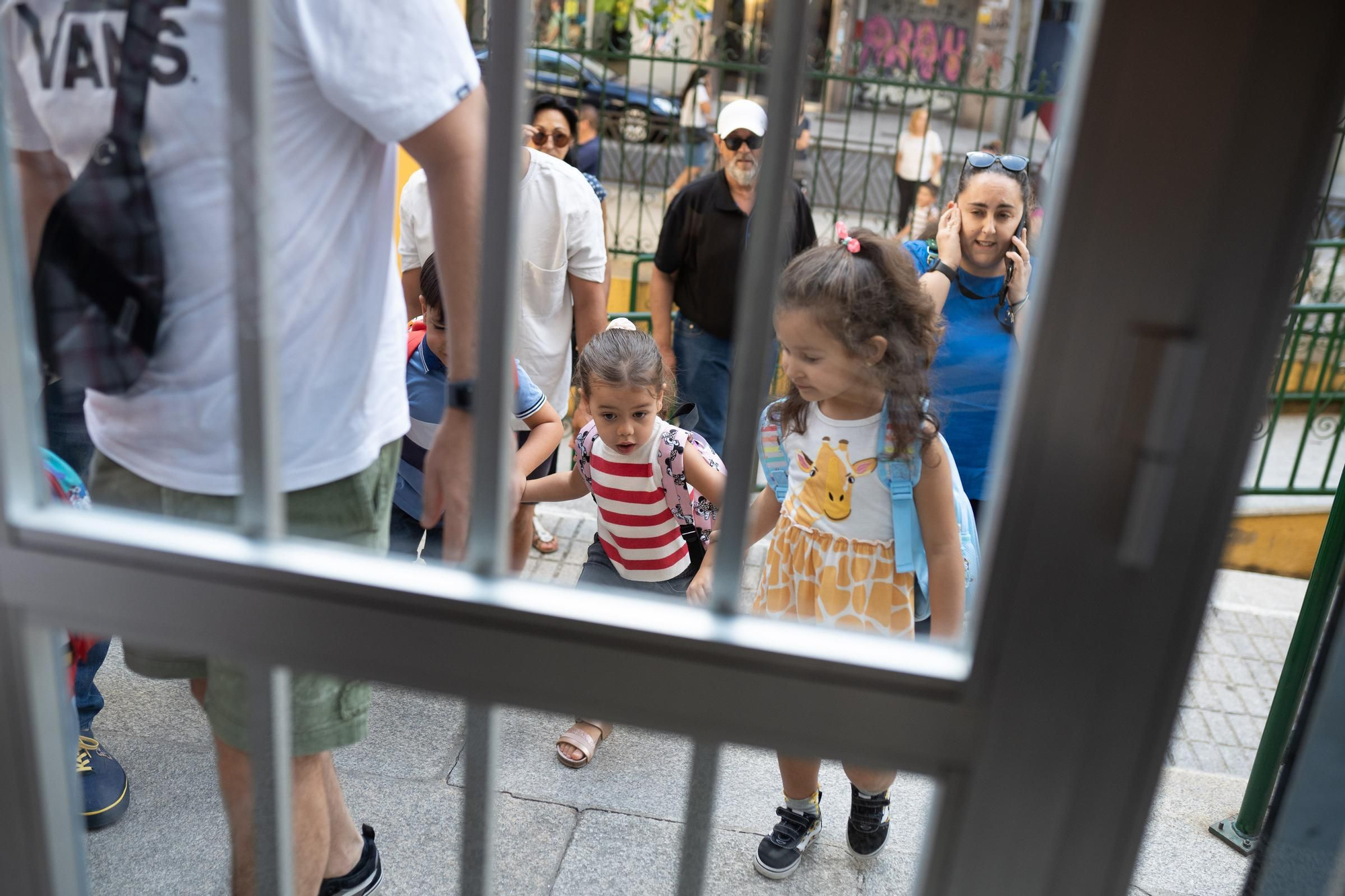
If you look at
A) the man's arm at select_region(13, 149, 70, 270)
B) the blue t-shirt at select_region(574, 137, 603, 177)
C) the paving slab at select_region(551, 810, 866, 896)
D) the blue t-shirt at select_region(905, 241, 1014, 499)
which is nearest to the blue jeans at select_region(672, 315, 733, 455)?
the blue t-shirt at select_region(905, 241, 1014, 499)

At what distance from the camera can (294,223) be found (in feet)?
4.44

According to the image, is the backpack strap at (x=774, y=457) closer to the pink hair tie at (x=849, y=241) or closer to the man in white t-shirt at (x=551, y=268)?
the pink hair tie at (x=849, y=241)

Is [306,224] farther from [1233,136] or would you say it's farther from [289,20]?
[1233,136]

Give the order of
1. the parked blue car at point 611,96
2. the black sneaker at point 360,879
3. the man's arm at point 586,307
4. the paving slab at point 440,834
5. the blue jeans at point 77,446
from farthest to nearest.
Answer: the parked blue car at point 611,96, the man's arm at point 586,307, the paving slab at point 440,834, the black sneaker at point 360,879, the blue jeans at point 77,446

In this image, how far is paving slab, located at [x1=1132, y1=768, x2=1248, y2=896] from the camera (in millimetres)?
2512

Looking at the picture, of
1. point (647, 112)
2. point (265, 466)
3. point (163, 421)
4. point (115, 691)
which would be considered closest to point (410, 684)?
point (265, 466)

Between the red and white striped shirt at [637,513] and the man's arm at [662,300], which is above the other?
the man's arm at [662,300]

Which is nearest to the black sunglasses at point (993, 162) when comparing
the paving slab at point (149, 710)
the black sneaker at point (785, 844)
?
the black sneaker at point (785, 844)

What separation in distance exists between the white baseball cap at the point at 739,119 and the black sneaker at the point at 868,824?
A: 8.77 ft

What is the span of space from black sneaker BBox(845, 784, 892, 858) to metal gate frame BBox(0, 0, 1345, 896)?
58.9 inches

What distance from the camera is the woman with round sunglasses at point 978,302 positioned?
9.11 ft

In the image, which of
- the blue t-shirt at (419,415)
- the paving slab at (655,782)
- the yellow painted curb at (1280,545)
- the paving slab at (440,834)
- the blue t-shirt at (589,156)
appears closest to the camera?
the paving slab at (440,834)

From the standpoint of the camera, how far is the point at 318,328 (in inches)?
55.5

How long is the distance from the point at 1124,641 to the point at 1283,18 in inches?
18.0
